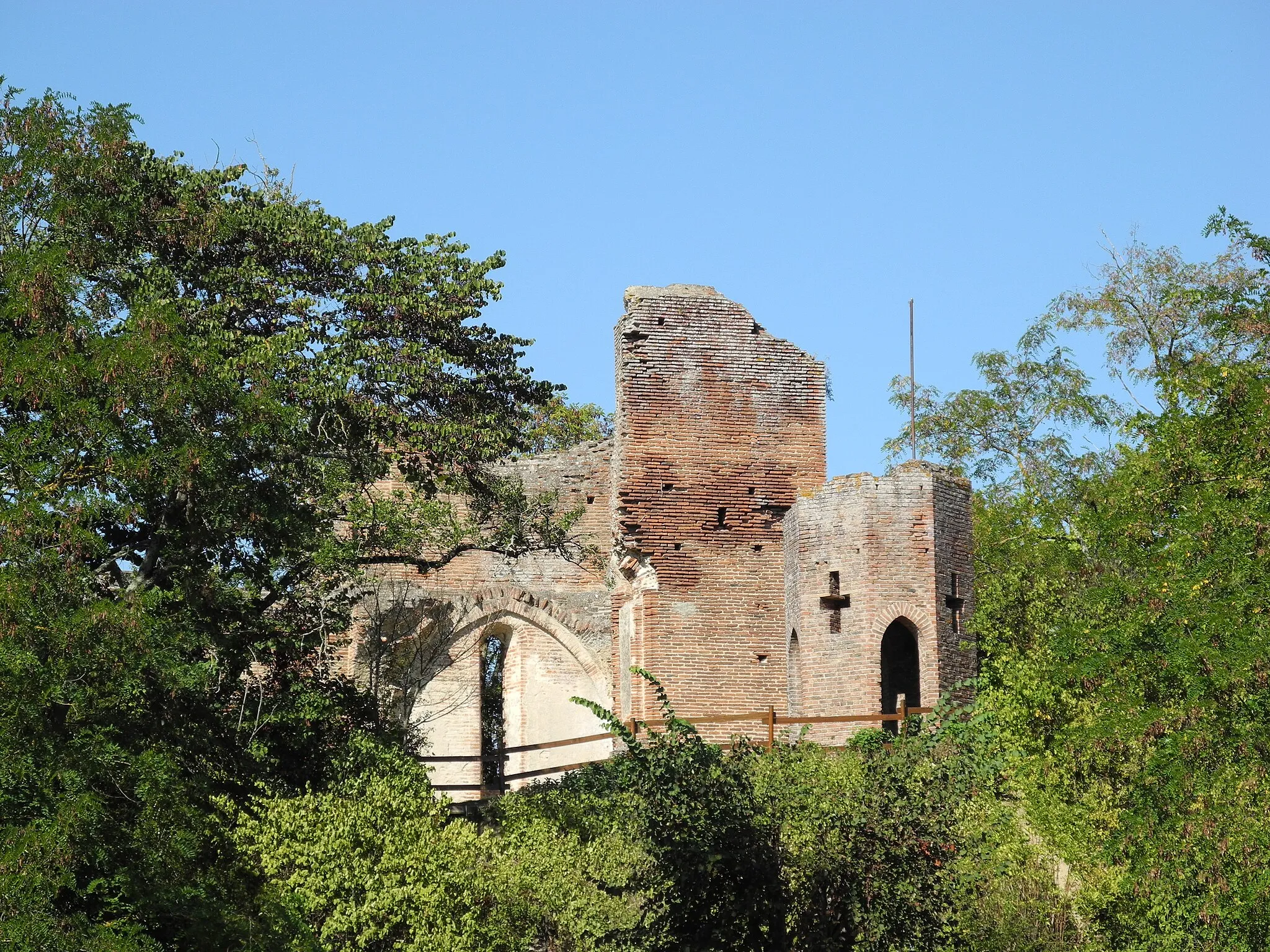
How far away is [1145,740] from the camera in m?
15.0

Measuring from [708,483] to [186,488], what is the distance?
26.5 ft

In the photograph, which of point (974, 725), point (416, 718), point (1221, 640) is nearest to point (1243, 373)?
point (1221, 640)

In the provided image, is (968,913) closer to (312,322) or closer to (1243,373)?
(1243,373)

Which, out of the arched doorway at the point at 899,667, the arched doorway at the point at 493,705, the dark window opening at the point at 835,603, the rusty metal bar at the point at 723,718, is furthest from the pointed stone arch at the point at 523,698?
the dark window opening at the point at 835,603

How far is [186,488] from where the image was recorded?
14.4 meters

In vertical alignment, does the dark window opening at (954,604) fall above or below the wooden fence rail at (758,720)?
above

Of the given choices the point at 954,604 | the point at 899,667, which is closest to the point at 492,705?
the point at 899,667

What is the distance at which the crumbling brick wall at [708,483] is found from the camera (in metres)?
20.8

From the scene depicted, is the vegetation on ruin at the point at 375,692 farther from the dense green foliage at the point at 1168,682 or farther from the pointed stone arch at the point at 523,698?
the pointed stone arch at the point at 523,698

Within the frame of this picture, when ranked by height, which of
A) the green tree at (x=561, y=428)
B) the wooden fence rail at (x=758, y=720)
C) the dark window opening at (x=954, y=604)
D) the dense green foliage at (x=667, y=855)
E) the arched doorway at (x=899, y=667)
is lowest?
the dense green foliage at (x=667, y=855)

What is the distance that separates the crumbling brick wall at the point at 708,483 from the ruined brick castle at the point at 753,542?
0.06 ft

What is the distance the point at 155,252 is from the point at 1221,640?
10818mm

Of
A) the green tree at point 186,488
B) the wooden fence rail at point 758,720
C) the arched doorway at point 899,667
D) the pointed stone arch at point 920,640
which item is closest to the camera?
the green tree at point 186,488

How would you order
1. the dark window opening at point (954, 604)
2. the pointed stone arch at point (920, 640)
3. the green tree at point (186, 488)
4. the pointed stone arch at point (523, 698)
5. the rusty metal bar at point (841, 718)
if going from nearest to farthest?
the green tree at point (186, 488)
the rusty metal bar at point (841, 718)
the pointed stone arch at point (920, 640)
the dark window opening at point (954, 604)
the pointed stone arch at point (523, 698)
